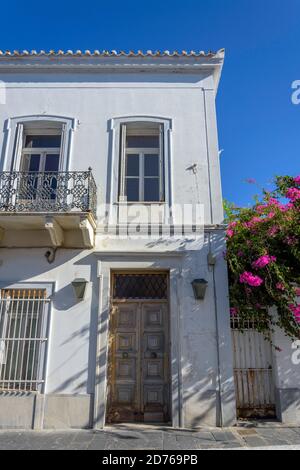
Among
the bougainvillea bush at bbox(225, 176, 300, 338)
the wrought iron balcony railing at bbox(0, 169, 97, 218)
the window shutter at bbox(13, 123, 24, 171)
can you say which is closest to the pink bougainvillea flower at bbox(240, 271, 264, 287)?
the bougainvillea bush at bbox(225, 176, 300, 338)

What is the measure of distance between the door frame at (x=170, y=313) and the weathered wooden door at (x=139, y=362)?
27 cm

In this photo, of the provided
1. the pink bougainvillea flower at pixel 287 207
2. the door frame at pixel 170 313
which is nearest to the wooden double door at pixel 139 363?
the door frame at pixel 170 313

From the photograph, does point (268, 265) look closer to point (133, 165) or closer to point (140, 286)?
point (140, 286)

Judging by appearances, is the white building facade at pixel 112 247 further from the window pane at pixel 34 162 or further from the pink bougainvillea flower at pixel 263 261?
the pink bougainvillea flower at pixel 263 261

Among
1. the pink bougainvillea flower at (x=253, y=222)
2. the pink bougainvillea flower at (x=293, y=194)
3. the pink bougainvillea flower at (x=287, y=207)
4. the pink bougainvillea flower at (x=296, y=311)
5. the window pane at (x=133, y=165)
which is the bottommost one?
the pink bougainvillea flower at (x=296, y=311)

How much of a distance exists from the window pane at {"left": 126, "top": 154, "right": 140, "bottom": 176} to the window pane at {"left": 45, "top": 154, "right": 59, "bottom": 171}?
158cm

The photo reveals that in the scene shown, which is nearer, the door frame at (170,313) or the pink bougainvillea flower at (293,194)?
the door frame at (170,313)

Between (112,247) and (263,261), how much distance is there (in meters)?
2.86

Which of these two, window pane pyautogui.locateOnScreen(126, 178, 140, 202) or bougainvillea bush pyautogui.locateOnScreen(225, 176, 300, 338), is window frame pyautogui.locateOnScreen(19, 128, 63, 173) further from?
bougainvillea bush pyautogui.locateOnScreen(225, 176, 300, 338)

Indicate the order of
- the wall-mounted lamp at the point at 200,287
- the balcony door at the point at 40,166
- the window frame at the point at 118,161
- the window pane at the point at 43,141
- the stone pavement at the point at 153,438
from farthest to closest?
1. the window pane at the point at 43,141
2. the window frame at the point at 118,161
3. the balcony door at the point at 40,166
4. the wall-mounted lamp at the point at 200,287
5. the stone pavement at the point at 153,438

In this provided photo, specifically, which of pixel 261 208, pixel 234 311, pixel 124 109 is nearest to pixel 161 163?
pixel 124 109

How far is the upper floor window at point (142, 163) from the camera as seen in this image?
7188 mm

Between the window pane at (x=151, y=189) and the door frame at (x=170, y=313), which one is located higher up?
the window pane at (x=151, y=189)

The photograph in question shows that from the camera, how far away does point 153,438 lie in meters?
5.10
